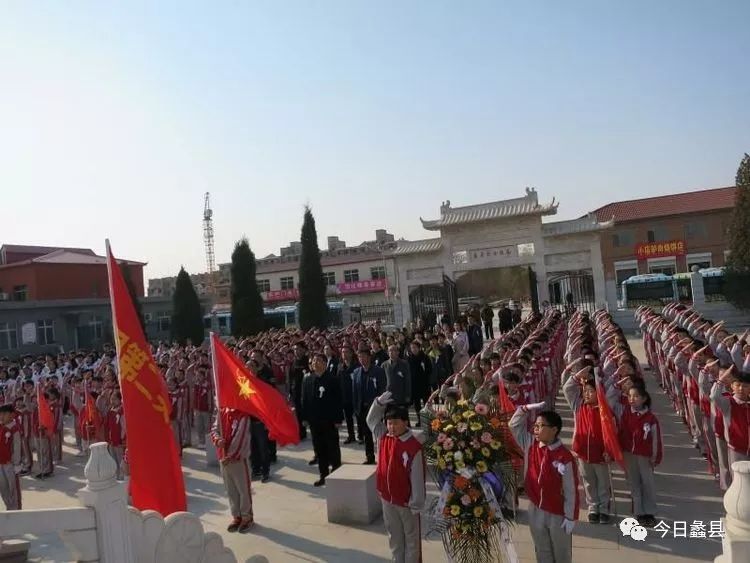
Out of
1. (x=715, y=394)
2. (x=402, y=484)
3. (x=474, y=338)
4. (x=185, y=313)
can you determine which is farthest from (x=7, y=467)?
(x=185, y=313)

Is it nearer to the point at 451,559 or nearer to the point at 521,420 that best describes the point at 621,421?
the point at 521,420

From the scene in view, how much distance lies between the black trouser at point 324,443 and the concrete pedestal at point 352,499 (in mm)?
1520

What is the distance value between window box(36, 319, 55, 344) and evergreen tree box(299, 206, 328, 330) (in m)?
14.0

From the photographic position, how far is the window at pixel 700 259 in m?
44.4

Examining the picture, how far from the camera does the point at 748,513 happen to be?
9.68 ft

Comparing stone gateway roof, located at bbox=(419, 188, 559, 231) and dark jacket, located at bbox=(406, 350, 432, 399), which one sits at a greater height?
stone gateway roof, located at bbox=(419, 188, 559, 231)

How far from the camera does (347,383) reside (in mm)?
10250

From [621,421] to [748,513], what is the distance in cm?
319

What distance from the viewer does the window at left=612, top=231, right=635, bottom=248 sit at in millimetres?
47281

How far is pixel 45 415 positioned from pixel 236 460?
221 inches

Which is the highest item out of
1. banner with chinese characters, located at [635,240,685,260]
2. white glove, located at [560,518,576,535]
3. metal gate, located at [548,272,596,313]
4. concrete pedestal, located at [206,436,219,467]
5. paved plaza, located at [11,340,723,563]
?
banner with chinese characters, located at [635,240,685,260]

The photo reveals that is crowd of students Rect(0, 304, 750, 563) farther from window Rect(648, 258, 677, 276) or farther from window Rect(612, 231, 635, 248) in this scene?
window Rect(612, 231, 635, 248)

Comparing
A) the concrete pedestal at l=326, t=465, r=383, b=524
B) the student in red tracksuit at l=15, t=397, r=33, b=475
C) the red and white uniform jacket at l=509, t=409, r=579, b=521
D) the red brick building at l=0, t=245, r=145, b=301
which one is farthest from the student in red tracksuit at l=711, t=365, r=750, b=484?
the red brick building at l=0, t=245, r=145, b=301

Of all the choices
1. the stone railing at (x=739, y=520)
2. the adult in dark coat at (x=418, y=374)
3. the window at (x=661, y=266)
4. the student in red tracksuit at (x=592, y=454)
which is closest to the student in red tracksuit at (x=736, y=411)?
the student in red tracksuit at (x=592, y=454)
